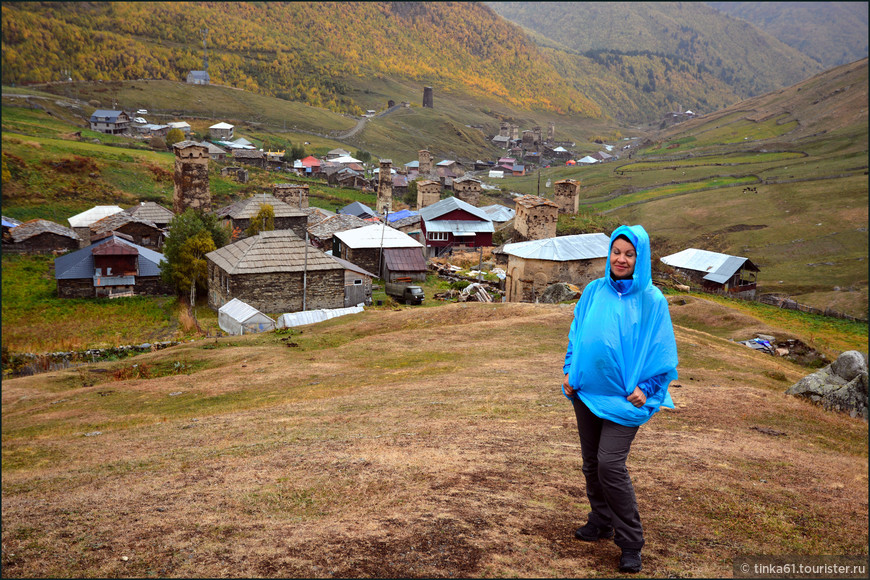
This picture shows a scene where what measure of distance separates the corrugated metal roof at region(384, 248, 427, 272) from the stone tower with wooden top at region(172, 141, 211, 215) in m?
19.7

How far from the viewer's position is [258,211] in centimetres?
5450

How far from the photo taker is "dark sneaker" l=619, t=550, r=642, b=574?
16.8 ft

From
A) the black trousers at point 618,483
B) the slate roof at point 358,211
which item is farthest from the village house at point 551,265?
the slate roof at point 358,211

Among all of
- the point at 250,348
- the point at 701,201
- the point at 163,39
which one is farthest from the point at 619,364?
the point at 163,39

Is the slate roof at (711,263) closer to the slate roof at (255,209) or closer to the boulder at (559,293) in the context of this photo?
the boulder at (559,293)

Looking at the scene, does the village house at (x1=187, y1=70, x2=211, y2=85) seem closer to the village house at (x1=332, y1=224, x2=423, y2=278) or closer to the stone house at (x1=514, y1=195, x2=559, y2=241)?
the village house at (x1=332, y1=224, x2=423, y2=278)

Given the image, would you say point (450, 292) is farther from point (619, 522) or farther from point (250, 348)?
point (619, 522)

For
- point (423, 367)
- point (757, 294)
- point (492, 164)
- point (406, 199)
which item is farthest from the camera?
point (492, 164)

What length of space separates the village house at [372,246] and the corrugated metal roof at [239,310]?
14391 mm

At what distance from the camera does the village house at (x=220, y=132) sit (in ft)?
341

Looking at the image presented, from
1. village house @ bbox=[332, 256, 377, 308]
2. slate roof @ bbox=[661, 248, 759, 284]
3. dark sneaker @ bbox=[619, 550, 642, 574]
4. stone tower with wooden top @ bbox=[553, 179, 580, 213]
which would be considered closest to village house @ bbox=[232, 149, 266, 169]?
stone tower with wooden top @ bbox=[553, 179, 580, 213]

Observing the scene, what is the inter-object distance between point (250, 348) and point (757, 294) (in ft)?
123

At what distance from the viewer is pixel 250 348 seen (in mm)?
21906

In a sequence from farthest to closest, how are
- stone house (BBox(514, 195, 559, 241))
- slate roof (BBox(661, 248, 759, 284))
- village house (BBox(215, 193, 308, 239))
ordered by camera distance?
village house (BBox(215, 193, 308, 239)) → stone house (BBox(514, 195, 559, 241)) → slate roof (BBox(661, 248, 759, 284))
